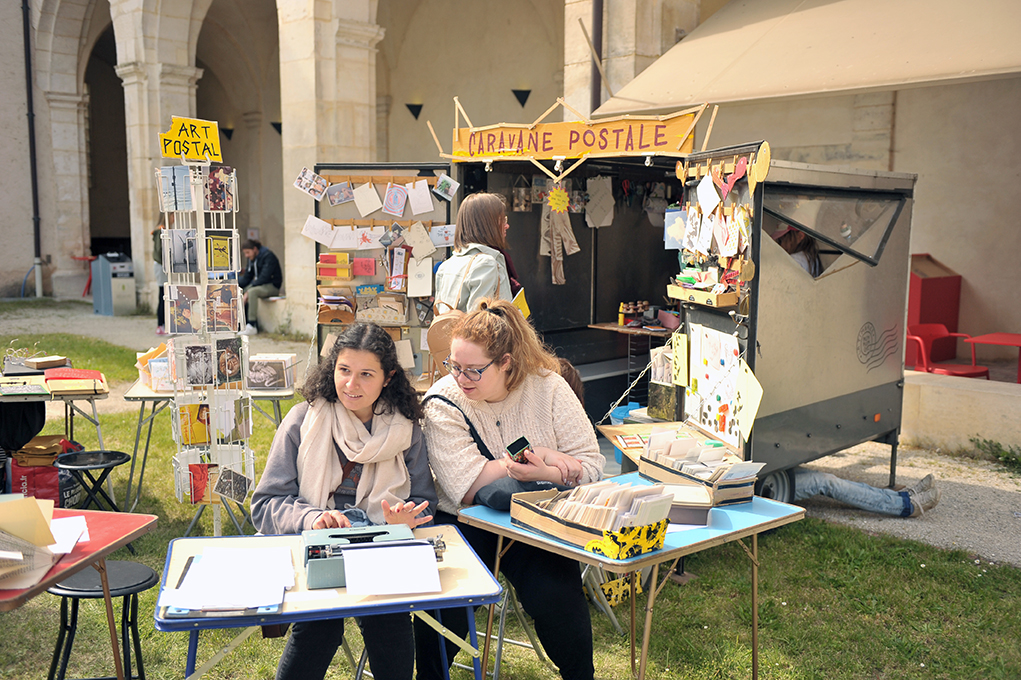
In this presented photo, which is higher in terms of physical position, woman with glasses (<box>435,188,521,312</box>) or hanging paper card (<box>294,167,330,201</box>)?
hanging paper card (<box>294,167,330,201</box>)

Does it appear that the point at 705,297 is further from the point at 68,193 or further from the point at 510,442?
the point at 68,193

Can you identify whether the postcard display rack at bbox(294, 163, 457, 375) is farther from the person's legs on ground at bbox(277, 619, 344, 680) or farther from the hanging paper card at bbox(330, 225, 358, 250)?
the person's legs on ground at bbox(277, 619, 344, 680)

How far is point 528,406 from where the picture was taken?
10.1ft

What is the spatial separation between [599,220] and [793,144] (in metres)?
3.61

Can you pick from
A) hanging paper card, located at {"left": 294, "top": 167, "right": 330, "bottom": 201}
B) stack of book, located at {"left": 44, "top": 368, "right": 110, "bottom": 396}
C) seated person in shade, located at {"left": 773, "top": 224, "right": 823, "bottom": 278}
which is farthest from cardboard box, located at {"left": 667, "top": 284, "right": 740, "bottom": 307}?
stack of book, located at {"left": 44, "top": 368, "right": 110, "bottom": 396}

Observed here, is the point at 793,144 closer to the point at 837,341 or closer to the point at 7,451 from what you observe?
the point at 837,341

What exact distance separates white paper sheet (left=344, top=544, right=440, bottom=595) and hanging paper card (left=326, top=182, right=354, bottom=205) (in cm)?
424

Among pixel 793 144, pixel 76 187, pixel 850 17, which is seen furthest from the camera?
pixel 76 187

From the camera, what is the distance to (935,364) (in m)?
7.08

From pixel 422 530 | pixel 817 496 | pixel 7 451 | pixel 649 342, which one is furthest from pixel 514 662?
pixel 649 342

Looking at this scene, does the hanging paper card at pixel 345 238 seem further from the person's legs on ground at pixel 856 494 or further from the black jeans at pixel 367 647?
the black jeans at pixel 367 647

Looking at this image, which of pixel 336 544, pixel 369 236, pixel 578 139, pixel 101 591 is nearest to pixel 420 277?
pixel 369 236

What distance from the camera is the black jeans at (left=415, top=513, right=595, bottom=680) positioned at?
272 cm

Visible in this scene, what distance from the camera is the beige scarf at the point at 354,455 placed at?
9.01 feet
